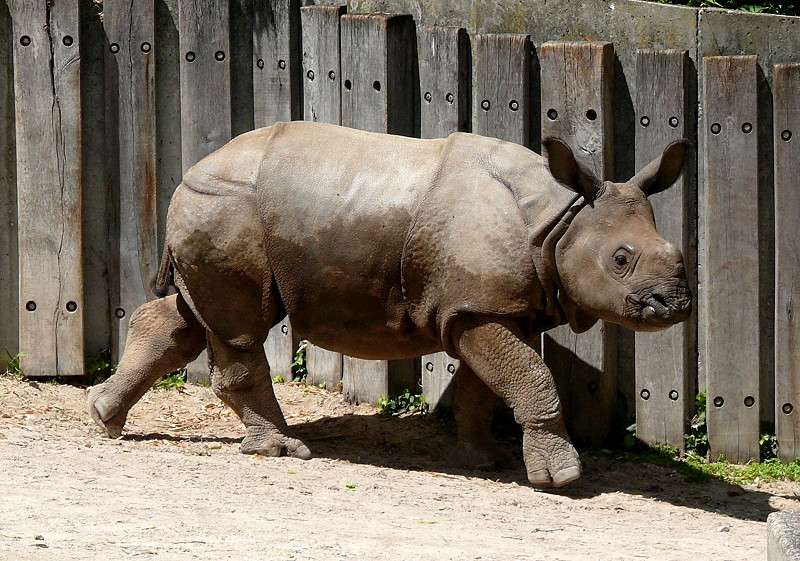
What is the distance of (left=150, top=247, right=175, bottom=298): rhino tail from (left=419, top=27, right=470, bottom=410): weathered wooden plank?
5.77 feet

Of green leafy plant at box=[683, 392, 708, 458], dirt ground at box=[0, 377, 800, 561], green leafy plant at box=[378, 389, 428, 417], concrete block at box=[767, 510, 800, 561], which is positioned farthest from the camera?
green leafy plant at box=[378, 389, 428, 417]

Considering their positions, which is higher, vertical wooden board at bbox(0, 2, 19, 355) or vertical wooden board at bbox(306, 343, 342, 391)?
vertical wooden board at bbox(0, 2, 19, 355)

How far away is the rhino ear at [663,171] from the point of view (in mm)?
6777

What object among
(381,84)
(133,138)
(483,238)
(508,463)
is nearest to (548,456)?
(508,463)

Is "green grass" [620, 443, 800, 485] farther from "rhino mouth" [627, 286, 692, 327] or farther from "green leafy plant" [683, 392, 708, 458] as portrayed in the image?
"rhino mouth" [627, 286, 692, 327]

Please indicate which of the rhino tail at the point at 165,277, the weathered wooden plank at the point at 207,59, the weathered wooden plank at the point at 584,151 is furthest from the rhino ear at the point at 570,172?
the weathered wooden plank at the point at 207,59

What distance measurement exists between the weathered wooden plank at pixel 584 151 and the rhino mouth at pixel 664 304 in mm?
1259

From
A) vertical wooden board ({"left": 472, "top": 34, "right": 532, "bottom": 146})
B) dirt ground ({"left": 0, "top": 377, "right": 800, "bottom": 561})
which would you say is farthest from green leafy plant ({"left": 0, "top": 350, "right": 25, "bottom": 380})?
vertical wooden board ({"left": 472, "top": 34, "right": 532, "bottom": 146})

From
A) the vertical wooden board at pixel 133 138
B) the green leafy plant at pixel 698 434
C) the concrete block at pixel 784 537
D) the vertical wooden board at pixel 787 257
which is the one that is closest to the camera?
the concrete block at pixel 784 537

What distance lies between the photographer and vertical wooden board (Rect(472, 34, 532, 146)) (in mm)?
7832

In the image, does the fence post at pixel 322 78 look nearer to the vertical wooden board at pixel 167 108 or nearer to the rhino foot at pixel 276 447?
the vertical wooden board at pixel 167 108

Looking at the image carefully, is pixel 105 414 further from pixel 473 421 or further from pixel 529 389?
pixel 529 389

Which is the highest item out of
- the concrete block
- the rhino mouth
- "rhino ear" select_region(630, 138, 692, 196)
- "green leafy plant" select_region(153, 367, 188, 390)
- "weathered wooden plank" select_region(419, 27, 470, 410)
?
"weathered wooden plank" select_region(419, 27, 470, 410)

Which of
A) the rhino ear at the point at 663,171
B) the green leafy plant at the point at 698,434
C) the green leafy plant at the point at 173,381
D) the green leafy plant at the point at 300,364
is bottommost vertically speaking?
the green leafy plant at the point at 698,434
